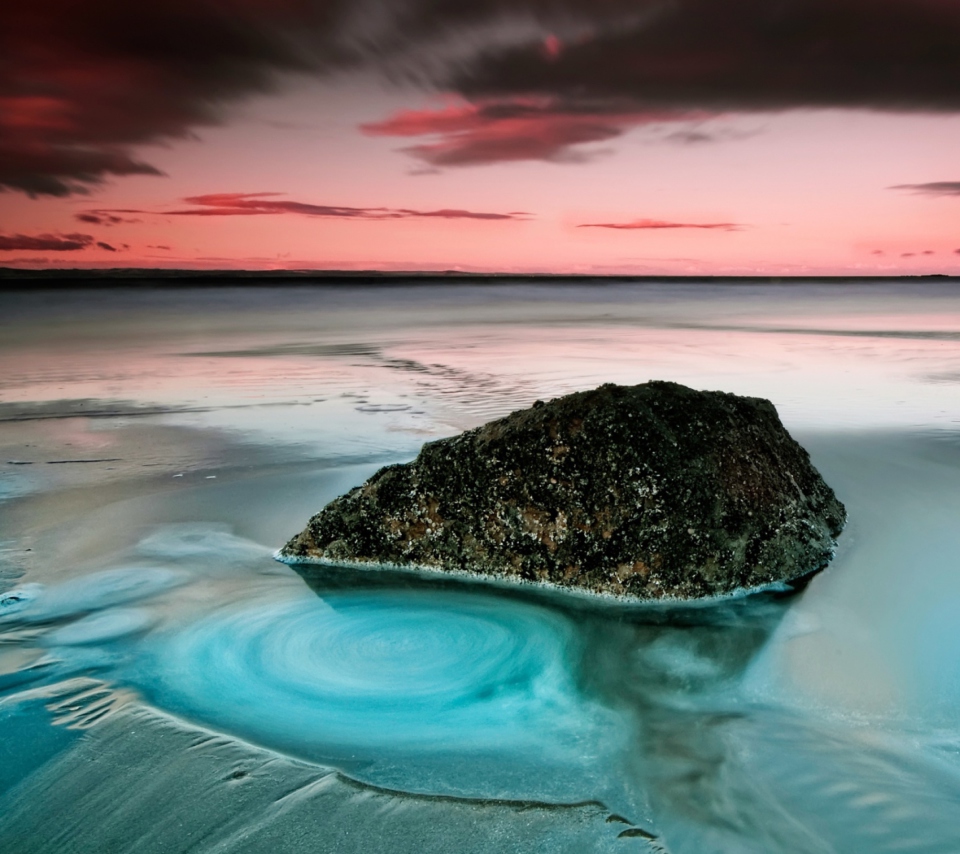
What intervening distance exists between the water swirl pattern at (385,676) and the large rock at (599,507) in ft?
1.02

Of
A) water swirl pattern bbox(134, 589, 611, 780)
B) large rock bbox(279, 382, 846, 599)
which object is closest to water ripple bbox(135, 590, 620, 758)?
water swirl pattern bbox(134, 589, 611, 780)

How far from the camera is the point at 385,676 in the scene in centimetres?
302

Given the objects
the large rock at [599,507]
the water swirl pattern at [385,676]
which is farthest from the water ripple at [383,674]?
the large rock at [599,507]

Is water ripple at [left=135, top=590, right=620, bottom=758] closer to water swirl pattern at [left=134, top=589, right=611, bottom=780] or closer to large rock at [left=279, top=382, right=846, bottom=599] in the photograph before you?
water swirl pattern at [left=134, top=589, right=611, bottom=780]

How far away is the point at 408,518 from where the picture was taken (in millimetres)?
3971

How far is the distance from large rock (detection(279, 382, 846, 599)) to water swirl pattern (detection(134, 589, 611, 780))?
12.3 inches

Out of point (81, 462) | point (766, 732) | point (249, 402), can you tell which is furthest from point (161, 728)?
point (249, 402)

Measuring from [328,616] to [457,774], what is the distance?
1.21m

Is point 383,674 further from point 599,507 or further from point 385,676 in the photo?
point 599,507

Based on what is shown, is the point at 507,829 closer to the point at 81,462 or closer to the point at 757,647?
the point at 757,647

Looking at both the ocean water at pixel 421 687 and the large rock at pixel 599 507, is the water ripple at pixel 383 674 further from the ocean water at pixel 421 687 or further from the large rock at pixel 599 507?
the large rock at pixel 599 507

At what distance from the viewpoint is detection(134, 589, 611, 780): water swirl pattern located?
8.64 ft

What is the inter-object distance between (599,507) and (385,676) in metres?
1.24

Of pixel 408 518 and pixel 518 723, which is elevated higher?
pixel 408 518
